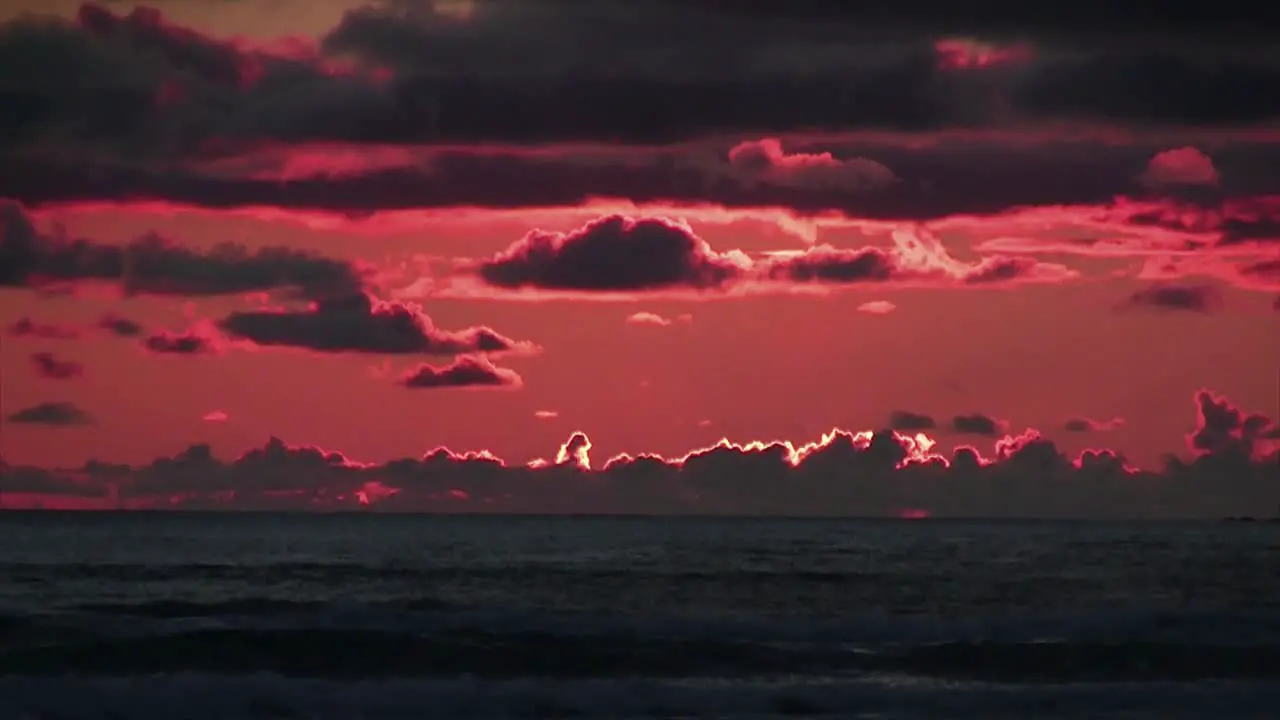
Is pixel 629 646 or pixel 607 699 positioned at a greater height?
pixel 629 646

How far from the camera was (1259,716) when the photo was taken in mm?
30812

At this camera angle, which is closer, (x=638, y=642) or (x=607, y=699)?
(x=607, y=699)

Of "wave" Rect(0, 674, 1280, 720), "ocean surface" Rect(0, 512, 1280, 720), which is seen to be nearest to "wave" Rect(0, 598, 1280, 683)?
"ocean surface" Rect(0, 512, 1280, 720)

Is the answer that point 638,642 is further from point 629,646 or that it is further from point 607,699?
point 607,699

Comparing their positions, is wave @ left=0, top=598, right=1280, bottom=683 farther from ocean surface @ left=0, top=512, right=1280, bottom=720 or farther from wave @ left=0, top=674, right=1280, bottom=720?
wave @ left=0, top=674, right=1280, bottom=720

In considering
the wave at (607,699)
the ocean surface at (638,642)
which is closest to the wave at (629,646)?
the ocean surface at (638,642)

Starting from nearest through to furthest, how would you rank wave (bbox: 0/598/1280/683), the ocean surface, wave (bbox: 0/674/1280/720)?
wave (bbox: 0/674/1280/720), the ocean surface, wave (bbox: 0/598/1280/683)

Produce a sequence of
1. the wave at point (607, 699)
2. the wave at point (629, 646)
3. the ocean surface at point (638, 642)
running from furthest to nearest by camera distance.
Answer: the wave at point (629, 646) → the ocean surface at point (638, 642) → the wave at point (607, 699)

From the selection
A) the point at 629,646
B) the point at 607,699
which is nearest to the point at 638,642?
the point at 629,646

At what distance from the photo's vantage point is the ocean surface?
104 ft

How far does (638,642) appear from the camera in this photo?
40375 millimetres

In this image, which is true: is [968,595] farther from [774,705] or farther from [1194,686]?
[774,705]

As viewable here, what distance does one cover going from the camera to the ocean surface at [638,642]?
104 feet

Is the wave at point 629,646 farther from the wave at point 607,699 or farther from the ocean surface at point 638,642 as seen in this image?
the wave at point 607,699
